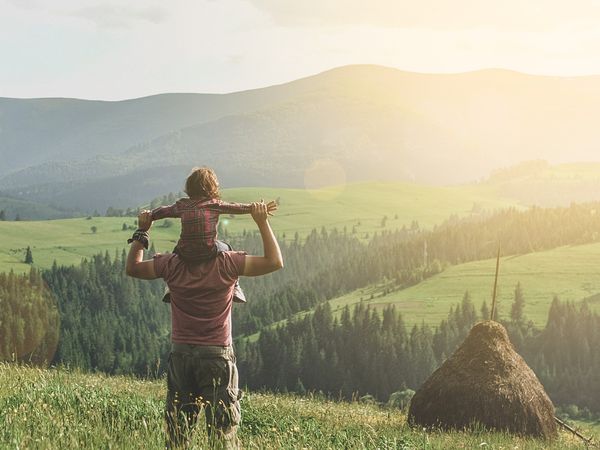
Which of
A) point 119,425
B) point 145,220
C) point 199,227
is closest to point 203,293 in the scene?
point 199,227

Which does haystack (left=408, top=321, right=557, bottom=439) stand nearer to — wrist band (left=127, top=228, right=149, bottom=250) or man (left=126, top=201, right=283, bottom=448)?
man (left=126, top=201, right=283, bottom=448)

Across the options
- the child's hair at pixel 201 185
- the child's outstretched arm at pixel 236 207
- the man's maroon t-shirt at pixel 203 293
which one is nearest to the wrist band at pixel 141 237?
the man's maroon t-shirt at pixel 203 293

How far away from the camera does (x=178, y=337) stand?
22.4 feet

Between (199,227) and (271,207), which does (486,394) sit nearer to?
(271,207)

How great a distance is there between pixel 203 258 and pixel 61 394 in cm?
403

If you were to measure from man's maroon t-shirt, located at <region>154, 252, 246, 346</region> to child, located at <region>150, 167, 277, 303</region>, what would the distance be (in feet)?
0.34

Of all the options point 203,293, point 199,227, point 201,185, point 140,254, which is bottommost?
point 203,293

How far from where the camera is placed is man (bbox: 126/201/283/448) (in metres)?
6.63

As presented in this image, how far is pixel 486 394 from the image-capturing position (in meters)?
18.0

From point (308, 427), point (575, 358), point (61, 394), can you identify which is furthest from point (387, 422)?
point (575, 358)

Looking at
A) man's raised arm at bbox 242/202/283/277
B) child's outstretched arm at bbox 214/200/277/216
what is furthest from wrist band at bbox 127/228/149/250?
man's raised arm at bbox 242/202/283/277

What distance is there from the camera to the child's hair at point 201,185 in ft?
22.3

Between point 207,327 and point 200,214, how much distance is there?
101 cm

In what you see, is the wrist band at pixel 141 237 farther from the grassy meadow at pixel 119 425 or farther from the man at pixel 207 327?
the grassy meadow at pixel 119 425
